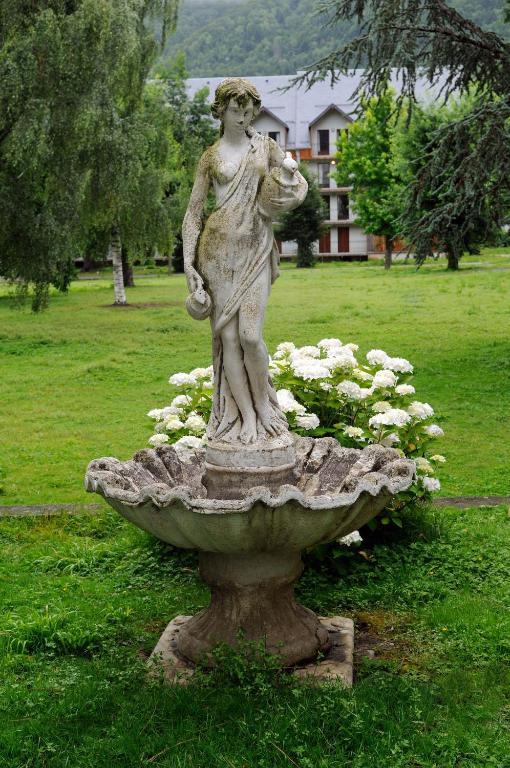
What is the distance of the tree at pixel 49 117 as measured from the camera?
1775 cm

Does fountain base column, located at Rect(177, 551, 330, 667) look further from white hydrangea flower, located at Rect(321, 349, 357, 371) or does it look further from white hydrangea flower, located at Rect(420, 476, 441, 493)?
white hydrangea flower, located at Rect(321, 349, 357, 371)

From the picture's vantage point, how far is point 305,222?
4684 cm

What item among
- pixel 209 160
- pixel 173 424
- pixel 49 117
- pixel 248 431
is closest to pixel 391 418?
pixel 173 424

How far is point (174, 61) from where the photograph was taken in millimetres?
40688

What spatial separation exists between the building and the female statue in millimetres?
53082

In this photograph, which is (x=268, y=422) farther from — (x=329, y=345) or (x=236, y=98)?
(x=329, y=345)

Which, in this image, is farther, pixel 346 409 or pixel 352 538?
pixel 346 409

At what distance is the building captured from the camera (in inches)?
2307

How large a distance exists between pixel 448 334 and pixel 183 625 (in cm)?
1417

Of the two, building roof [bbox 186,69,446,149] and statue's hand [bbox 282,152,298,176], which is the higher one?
building roof [bbox 186,69,446,149]

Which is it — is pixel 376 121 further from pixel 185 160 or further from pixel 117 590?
pixel 117 590

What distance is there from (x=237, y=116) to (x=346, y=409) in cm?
314

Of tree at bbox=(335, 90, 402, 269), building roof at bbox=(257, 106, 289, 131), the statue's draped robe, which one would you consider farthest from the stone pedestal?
building roof at bbox=(257, 106, 289, 131)

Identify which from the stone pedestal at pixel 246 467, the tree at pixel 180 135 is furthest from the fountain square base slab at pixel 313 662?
the tree at pixel 180 135
